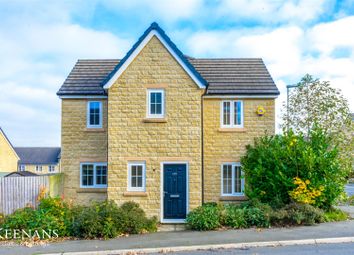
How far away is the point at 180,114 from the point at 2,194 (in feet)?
24.7

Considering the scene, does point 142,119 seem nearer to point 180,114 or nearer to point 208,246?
point 180,114

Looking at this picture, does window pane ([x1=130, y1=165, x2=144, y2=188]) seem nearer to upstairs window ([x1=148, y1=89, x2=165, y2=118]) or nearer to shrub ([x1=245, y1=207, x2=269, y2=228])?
upstairs window ([x1=148, y1=89, x2=165, y2=118])

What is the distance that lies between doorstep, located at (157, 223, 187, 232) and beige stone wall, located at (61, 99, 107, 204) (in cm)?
380

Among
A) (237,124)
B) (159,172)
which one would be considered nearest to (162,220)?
(159,172)

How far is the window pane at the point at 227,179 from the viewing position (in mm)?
15781

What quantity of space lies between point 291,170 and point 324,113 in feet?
21.8

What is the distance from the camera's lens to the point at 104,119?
53.5 ft

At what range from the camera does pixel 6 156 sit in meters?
44.9

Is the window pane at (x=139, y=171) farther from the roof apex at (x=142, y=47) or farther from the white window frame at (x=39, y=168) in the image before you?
the white window frame at (x=39, y=168)

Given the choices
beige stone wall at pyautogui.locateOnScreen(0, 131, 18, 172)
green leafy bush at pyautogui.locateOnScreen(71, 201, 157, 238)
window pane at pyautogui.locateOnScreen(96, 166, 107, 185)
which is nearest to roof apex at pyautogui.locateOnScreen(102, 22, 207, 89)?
window pane at pyautogui.locateOnScreen(96, 166, 107, 185)

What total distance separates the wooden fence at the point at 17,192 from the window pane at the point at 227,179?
25.7 ft

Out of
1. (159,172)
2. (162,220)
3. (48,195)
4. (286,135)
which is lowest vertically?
(162,220)

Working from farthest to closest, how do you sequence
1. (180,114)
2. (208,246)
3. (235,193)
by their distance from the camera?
(235,193) → (180,114) → (208,246)

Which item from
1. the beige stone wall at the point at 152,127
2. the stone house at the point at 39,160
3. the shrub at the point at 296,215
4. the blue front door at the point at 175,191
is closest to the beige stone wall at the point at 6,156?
the stone house at the point at 39,160
